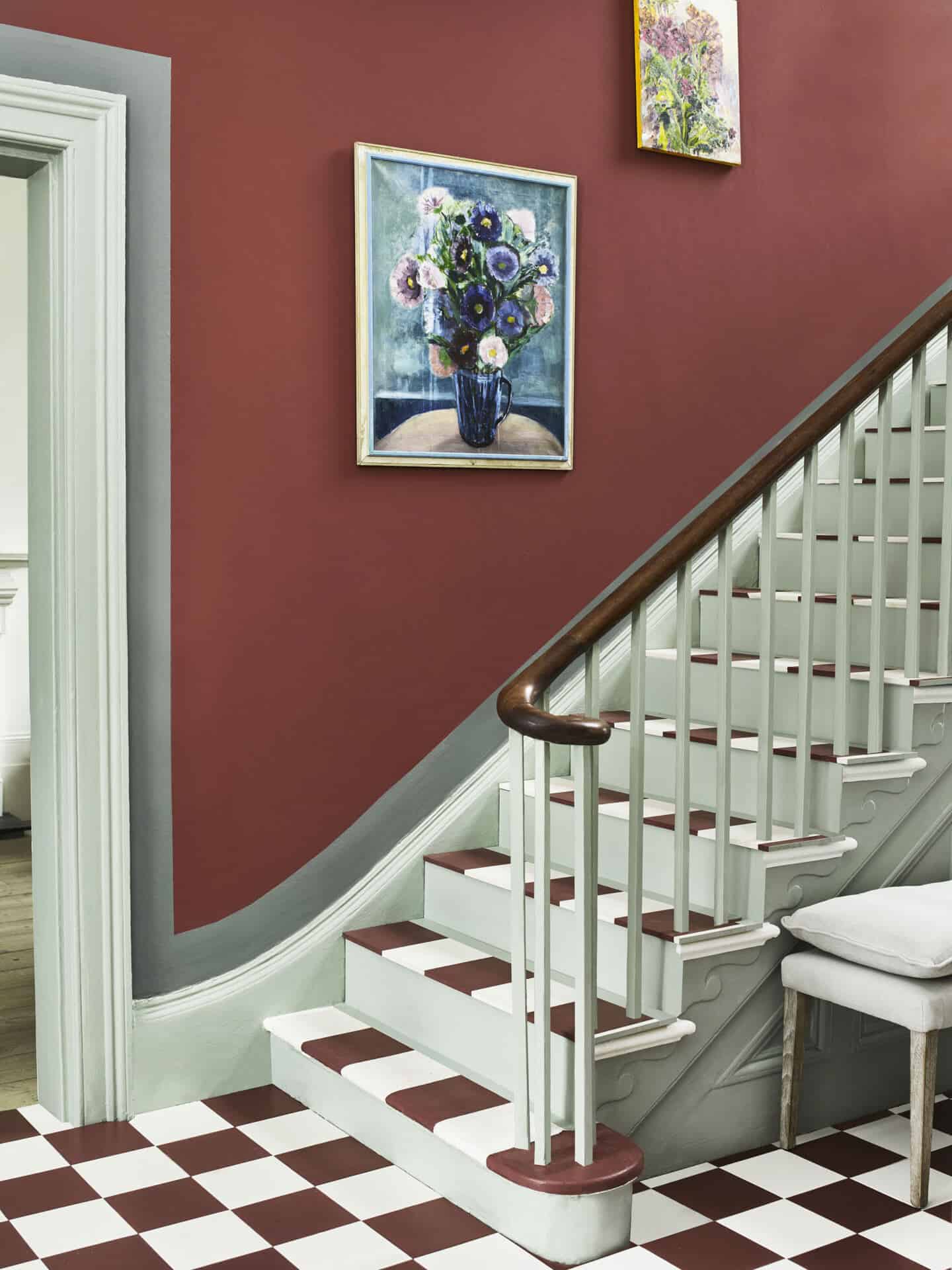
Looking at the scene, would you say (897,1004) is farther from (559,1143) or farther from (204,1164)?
(204,1164)

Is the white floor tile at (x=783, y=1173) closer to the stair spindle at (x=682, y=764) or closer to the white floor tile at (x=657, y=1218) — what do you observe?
the white floor tile at (x=657, y=1218)

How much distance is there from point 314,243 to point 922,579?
1870 mm

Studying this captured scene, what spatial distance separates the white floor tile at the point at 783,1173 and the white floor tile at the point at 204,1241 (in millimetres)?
1022

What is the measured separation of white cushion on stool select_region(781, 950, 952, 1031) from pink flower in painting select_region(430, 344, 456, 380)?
1.67m

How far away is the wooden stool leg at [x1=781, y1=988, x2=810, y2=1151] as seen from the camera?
9.74 ft

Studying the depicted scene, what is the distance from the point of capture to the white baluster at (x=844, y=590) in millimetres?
3066

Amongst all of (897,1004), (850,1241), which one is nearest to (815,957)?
(897,1004)

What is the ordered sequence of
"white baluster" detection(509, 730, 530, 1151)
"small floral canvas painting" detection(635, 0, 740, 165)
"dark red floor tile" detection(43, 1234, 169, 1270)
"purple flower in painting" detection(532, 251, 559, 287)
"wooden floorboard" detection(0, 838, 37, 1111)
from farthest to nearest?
"small floral canvas painting" detection(635, 0, 740, 165)
"purple flower in painting" detection(532, 251, 559, 287)
"wooden floorboard" detection(0, 838, 37, 1111)
"white baluster" detection(509, 730, 530, 1151)
"dark red floor tile" detection(43, 1234, 169, 1270)

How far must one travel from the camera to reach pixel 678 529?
13.3 ft

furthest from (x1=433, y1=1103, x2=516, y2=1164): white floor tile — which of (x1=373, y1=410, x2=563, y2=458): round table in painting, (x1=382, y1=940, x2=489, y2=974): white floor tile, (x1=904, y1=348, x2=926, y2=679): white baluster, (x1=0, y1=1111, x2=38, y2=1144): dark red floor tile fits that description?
(x1=373, y1=410, x2=563, y2=458): round table in painting

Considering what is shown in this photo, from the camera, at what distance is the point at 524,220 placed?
11.9 feet

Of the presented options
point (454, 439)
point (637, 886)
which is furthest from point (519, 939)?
point (454, 439)

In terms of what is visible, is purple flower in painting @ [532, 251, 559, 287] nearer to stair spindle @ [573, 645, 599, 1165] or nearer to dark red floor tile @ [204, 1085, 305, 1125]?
stair spindle @ [573, 645, 599, 1165]

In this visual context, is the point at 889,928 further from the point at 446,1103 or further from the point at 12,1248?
the point at 12,1248
